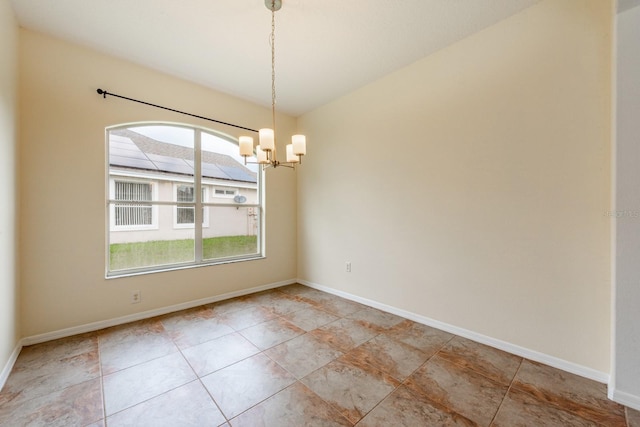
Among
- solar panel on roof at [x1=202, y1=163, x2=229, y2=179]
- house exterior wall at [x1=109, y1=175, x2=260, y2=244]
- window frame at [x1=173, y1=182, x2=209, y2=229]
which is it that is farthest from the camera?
solar panel on roof at [x1=202, y1=163, x2=229, y2=179]

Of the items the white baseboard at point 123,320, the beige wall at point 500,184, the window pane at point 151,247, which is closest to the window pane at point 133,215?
the window pane at point 151,247

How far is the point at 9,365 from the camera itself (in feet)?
6.63

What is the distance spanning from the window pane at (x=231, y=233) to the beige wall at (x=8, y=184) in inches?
69.6

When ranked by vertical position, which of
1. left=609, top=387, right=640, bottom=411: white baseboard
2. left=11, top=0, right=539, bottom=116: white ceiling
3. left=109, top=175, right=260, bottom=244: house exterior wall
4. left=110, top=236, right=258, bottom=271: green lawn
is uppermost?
left=11, top=0, right=539, bottom=116: white ceiling

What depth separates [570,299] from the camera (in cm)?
203

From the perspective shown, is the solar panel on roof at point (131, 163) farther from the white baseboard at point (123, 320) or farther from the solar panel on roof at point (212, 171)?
the white baseboard at point (123, 320)

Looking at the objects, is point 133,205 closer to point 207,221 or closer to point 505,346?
point 207,221

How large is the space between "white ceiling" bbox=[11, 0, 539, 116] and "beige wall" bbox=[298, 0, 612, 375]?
1.02ft

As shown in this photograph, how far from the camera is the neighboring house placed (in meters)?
3.02

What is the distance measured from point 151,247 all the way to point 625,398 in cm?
452

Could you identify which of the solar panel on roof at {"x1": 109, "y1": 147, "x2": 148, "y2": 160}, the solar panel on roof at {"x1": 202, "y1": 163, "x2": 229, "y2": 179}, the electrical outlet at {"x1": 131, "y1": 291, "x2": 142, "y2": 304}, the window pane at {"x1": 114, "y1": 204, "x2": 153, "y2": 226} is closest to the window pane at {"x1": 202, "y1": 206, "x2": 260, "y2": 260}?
the solar panel on roof at {"x1": 202, "y1": 163, "x2": 229, "y2": 179}

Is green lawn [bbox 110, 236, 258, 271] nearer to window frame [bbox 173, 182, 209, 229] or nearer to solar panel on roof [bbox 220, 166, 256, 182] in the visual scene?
window frame [bbox 173, 182, 209, 229]

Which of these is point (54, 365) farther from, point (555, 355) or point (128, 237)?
point (555, 355)

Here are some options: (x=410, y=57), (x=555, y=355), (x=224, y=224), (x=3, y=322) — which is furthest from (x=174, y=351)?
(x=410, y=57)
